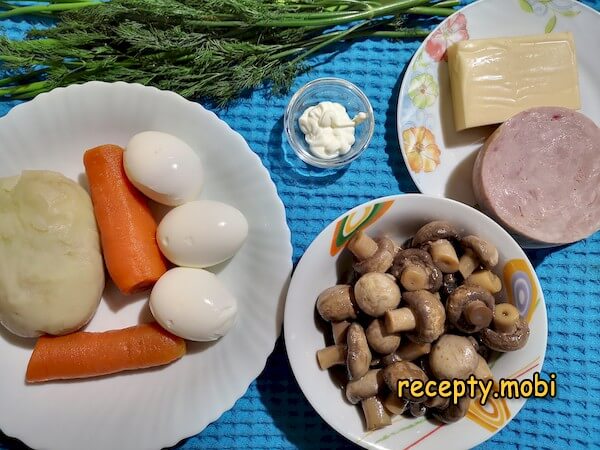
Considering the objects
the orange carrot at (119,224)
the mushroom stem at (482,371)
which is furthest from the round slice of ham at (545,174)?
the orange carrot at (119,224)

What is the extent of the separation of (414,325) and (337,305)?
0.14 metres

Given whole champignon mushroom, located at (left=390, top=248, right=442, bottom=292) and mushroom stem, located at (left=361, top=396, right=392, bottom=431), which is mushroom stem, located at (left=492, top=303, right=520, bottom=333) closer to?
whole champignon mushroom, located at (left=390, top=248, right=442, bottom=292)

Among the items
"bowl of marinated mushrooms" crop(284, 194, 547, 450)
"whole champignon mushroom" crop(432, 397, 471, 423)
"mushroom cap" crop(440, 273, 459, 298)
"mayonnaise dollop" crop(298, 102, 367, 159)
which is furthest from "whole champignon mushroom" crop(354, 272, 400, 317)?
"mayonnaise dollop" crop(298, 102, 367, 159)

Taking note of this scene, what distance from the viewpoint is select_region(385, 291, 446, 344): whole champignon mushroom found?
956 mm

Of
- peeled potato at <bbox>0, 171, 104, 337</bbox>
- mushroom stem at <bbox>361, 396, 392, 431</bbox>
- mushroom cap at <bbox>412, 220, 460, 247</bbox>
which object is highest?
mushroom cap at <bbox>412, 220, 460, 247</bbox>

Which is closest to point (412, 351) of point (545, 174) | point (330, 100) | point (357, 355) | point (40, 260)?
point (357, 355)

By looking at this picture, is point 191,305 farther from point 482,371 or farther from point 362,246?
point 482,371

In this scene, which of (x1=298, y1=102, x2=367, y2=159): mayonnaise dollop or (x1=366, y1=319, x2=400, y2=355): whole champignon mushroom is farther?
(x1=298, y1=102, x2=367, y2=159): mayonnaise dollop

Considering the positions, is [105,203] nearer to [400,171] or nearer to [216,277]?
[216,277]

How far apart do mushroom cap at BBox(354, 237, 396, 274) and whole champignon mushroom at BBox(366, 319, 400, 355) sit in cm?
9

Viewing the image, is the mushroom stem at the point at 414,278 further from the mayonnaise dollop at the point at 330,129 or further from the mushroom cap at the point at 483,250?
the mayonnaise dollop at the point at 330,129

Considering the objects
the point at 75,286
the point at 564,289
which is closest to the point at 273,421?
the point at 75,286

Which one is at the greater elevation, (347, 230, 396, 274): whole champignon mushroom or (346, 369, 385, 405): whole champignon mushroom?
(347, 230, 396, 274): whole champignon mushroom

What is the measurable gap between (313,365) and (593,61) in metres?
0.92
